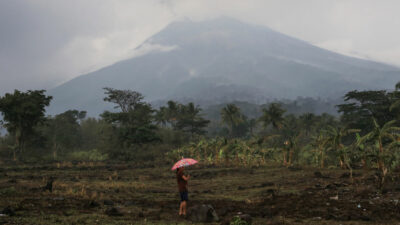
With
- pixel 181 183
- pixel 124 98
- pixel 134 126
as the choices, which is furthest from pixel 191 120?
pixel 181 183

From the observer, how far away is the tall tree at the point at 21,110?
3975 cm

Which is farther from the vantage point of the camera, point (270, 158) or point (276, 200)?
point (270, 158)

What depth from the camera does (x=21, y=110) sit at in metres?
39.5

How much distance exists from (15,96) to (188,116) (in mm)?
44261

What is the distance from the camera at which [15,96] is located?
40.6 m

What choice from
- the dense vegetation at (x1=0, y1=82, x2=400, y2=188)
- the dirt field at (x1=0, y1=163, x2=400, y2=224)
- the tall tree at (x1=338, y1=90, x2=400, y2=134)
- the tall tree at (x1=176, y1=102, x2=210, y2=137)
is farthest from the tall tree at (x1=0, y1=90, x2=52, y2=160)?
Result: the tall tree at (x1=338, y1=90, x2=400, y2=134)

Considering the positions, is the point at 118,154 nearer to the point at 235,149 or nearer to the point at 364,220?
the point at 235,149

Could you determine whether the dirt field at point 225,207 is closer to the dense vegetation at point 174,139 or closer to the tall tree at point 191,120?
the dense vegetation at point 174,139

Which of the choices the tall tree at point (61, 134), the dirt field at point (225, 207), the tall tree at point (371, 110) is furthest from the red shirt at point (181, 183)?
the tall tree at point (61, 134)

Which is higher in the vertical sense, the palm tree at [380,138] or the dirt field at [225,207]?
the palm tree at [380,138]

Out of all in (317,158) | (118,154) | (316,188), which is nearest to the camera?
(316,188)

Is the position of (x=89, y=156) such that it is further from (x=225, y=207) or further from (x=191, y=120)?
(x=225, y=207)

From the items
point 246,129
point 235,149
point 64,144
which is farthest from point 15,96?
point 246,129

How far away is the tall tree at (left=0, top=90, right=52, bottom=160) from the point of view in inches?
1565
